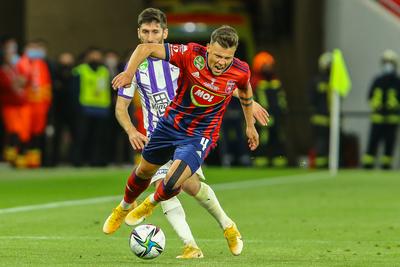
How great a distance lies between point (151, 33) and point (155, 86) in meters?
0.47

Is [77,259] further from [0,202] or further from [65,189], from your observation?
[65,189]

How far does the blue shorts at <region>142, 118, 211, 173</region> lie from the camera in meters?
10.7

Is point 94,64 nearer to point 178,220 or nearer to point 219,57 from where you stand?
point 178,220

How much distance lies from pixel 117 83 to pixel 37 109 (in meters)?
16.7

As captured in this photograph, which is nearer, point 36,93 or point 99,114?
point 36,93

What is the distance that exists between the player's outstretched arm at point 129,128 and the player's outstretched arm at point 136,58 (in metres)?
0.90

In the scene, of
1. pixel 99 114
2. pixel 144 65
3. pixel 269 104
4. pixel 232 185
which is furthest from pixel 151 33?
pixel 269 104

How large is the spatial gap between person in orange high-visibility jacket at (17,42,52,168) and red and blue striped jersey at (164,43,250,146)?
50.9ft

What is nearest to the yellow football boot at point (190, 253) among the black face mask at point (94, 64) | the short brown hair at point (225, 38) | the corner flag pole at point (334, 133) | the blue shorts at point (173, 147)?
the blue shorts at point (173, 147)

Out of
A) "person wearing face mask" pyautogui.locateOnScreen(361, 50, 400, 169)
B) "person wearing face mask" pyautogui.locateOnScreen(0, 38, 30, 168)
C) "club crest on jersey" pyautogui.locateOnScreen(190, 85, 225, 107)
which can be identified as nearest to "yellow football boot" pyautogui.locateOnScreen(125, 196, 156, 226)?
"club crest on jersey" pyautogui.locateOnScreen(190, 85, 225, 107)

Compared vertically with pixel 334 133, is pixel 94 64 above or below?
above

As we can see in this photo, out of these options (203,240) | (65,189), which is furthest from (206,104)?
(65,189)

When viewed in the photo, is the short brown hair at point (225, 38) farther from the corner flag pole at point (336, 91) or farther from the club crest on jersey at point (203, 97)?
the corner flag pole at point (336, 91)

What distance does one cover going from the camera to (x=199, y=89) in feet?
35.1
